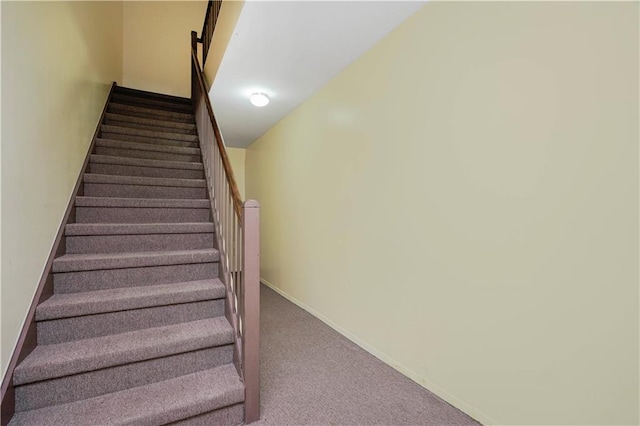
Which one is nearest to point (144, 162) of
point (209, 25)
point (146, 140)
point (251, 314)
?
point (146, 140)

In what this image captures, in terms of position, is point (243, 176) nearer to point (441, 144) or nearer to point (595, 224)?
point (441, 144)

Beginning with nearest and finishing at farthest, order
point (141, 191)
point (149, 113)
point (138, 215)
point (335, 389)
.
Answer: point (335, 389) → point (138, 215) → point (141, 191) → point (149, 113)

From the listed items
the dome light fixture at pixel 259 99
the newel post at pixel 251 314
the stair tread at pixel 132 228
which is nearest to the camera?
the newel post at pixel 251 314

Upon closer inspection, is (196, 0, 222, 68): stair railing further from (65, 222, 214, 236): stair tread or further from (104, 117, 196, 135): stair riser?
(65, 222, 214, 236): stair tread

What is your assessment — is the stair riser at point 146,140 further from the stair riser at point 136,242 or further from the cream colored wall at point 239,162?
the cream colored wall at point 239,162

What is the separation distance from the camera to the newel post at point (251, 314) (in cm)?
153

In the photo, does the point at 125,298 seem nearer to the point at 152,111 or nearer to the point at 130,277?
the point at 130,277

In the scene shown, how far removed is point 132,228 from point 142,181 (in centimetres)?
67

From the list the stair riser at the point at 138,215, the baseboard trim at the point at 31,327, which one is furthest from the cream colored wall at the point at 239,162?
the baseboard trim at the point at 31,327

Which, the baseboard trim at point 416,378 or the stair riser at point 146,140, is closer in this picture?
the baseboard trim at point 416,378

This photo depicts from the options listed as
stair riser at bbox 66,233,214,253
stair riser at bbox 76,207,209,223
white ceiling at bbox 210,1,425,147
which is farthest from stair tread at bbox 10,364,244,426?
white ceiling at bbox 210,1,425,147

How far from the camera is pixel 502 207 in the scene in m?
1.43

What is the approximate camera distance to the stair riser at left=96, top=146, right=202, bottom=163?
2.91 meters

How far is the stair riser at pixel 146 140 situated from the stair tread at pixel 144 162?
407 millimetres
